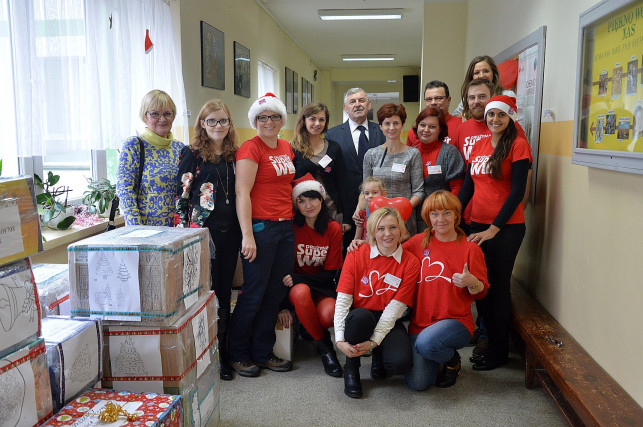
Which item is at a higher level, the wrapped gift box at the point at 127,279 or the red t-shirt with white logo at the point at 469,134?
the red t-shirt with white logo at the point at 469,134

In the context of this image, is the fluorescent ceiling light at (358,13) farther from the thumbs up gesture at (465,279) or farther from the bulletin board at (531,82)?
the thumbs up gesture at (465,279)

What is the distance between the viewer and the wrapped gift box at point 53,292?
1668mm

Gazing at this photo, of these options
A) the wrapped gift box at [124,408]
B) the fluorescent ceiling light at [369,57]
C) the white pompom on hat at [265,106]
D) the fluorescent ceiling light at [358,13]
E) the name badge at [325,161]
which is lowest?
the wrapped gift box at [124,408]

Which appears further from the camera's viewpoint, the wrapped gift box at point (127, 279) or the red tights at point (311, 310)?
the red tights at point (311, 310)

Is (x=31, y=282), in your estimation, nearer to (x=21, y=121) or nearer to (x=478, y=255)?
(x=21, y=121)

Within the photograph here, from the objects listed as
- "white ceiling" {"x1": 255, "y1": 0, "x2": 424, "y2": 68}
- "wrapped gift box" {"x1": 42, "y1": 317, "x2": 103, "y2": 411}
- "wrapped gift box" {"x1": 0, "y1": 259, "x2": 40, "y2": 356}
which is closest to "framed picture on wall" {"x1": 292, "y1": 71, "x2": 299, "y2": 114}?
"white ceiling" {"x1": 255, "y1": 0, "x2": 424, "y2": 68}

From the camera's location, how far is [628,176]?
1834 millimetres

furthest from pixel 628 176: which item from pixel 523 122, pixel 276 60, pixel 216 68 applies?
pixel 276 60

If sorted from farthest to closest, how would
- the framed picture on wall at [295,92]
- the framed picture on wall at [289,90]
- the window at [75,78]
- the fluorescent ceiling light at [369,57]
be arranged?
the fluorescent ceiling light at [369,57]
the framed picture on wall at [295,92]
the framed picture on wall at [289,90]
the window at [75,78]

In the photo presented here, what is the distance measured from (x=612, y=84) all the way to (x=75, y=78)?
2532 millimetres

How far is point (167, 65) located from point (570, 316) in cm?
314

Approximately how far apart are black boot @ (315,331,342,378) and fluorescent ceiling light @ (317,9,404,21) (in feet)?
18.6

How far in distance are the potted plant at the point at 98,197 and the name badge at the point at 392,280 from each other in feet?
5.64

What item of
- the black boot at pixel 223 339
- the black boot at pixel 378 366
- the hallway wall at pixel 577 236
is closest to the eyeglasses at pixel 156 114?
the black boot at pixel 223 339
